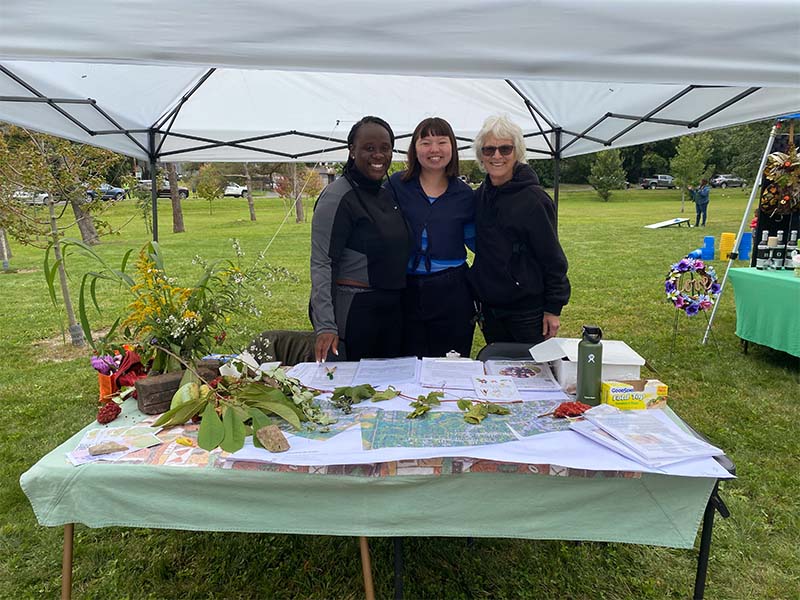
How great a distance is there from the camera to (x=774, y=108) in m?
2.08

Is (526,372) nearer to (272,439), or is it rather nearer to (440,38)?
(272,439)

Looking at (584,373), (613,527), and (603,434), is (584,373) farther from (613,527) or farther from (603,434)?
(613,527)

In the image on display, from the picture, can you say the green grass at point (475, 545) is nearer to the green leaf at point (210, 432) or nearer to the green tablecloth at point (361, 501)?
the green tablecloth at point (361, 501)

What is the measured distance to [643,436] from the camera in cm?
134

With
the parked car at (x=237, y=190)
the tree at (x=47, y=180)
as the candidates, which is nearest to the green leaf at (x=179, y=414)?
the tree at (x=47, y=180)

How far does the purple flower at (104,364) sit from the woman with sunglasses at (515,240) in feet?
4.61

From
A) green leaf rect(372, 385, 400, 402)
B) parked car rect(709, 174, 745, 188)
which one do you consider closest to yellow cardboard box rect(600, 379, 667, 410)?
green leaf rect(372, 385, 400, 402)

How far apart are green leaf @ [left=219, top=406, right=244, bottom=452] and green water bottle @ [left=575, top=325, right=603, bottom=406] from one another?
952 millimetres

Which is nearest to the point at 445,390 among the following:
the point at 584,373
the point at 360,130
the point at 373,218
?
the point at 584,373

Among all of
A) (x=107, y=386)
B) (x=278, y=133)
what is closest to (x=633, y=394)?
(x=107, y=386)

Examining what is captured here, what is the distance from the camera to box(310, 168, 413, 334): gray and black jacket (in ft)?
6.83

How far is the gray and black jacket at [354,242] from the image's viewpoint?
208 centimetres

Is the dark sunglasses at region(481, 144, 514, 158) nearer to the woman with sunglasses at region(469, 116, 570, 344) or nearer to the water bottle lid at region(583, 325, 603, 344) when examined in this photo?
the woman with sunglasses at region(469, 116, 570, 344)

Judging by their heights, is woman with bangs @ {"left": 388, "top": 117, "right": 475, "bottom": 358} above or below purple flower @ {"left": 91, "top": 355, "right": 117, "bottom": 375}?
above
